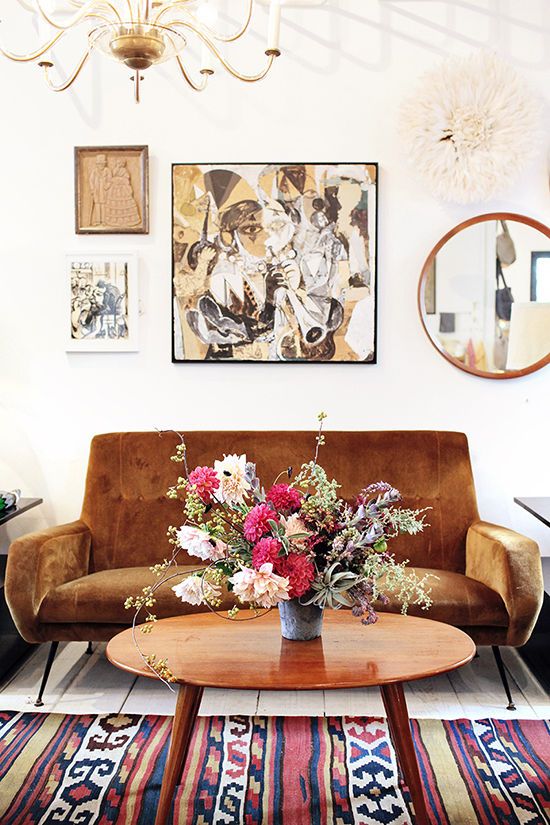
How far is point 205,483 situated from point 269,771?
0.86m

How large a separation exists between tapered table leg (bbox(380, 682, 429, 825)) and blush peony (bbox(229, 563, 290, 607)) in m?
0.36

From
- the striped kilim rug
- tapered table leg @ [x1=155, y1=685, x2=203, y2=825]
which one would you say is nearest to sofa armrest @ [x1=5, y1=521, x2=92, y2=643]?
the striped kilim rug

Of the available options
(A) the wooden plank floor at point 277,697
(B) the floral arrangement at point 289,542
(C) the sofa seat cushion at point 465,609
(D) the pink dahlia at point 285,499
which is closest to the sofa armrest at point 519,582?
(C) the sofa seat cushion at point 465,609

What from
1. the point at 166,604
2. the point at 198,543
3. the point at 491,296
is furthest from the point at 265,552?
the point at 491,296

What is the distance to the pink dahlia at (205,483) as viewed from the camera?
225 cm

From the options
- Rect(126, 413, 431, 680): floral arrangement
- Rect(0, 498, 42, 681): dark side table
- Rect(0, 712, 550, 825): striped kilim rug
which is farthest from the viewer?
Rect(0, 498, 42, 681): dark side table

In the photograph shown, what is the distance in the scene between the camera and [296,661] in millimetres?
2195

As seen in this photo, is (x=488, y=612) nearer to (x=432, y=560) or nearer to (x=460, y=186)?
(x=432, y=560)

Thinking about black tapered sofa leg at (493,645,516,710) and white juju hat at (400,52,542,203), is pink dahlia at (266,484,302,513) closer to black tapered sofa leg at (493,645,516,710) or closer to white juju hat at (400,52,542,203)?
black tapered sofa leg at (493,645,516,710)

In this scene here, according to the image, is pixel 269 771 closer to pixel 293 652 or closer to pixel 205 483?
pixel 293 652

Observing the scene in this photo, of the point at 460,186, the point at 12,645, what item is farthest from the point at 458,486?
the point at 12,645

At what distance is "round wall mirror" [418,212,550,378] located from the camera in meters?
3.74

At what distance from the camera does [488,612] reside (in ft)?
9.86

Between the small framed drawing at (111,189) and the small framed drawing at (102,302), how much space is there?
142 millimetres
